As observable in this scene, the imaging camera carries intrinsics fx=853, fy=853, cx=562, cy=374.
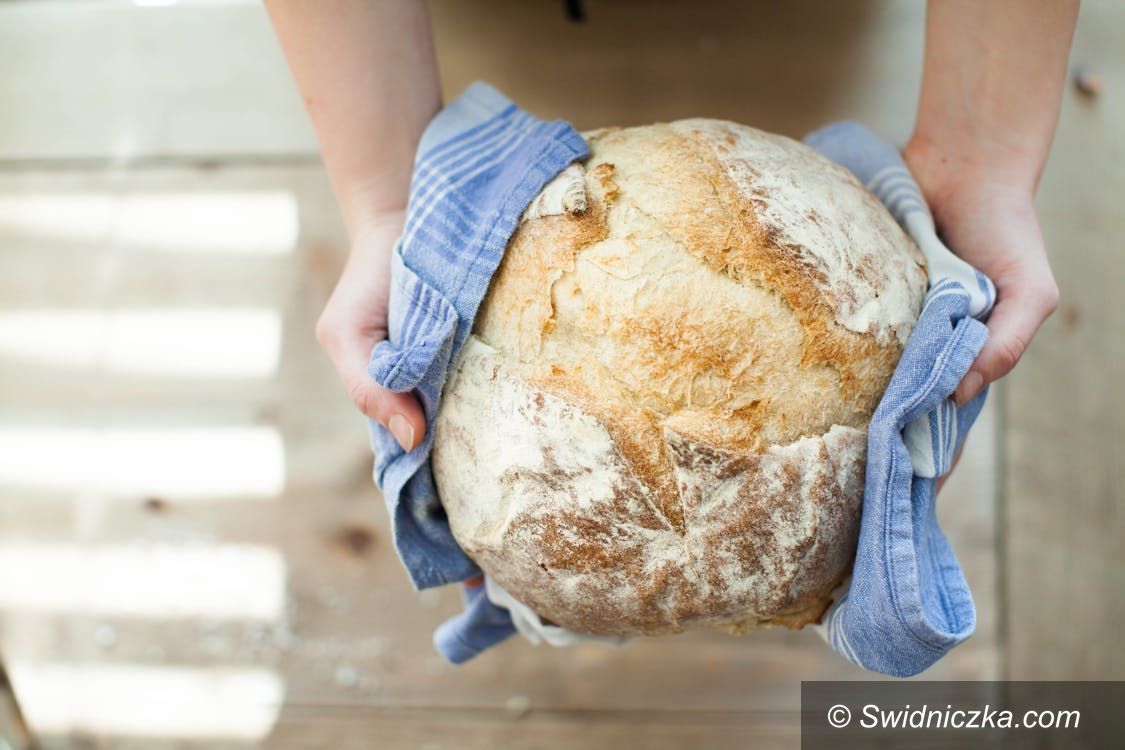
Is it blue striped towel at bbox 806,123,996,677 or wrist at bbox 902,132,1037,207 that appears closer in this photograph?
blue striped towel at bbox 806,123,996,677

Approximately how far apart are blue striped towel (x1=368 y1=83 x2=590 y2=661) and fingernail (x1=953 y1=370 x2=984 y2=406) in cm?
47

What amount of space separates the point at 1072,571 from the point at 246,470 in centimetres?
142

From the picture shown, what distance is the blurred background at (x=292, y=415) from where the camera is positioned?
143 cm

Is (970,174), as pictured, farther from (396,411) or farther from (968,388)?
(396,411)

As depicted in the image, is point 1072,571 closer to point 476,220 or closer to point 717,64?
point 717,64

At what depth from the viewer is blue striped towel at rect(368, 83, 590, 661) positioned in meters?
0.86

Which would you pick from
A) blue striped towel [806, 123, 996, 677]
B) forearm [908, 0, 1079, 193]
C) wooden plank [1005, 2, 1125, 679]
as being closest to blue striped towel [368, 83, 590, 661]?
blue striped towel [806, 123, 996, 677]

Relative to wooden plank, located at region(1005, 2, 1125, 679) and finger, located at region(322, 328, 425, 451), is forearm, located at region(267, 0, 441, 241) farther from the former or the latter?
wooden plank, located at region(1005, 2, 1125, 679)

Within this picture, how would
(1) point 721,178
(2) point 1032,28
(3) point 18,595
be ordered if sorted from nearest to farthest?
1. (1) point 721,178
2. (2) point 1032,28
3. (3) point 18,595

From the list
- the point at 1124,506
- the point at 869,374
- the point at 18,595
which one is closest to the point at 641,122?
the point at 869,374

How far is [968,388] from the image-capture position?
0.90 metres

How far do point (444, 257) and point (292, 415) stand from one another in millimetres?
746

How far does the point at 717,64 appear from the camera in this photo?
1438 millimetres

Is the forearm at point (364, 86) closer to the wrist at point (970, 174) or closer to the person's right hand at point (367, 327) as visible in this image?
the person's right hand at point (367, 327)
